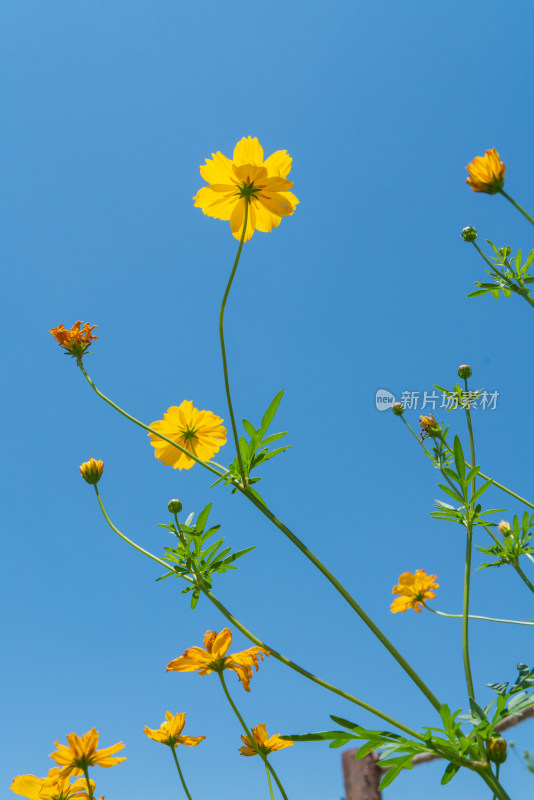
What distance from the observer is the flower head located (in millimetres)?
1589

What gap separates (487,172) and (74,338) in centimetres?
127

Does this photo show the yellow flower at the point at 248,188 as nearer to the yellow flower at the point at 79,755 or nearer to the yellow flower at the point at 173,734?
the yellow flower at the point at 79,755

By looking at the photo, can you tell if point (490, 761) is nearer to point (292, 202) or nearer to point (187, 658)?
point (187, 658)

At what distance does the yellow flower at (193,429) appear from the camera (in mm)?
1666

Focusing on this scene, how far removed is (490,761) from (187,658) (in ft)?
2.13

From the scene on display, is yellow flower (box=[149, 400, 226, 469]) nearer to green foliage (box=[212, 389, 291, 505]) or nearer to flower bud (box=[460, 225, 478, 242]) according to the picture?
green foliage (box=[212, 389, 291, 505])

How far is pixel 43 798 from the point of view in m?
1.27

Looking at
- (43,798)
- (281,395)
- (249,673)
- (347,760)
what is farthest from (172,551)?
(347,760)

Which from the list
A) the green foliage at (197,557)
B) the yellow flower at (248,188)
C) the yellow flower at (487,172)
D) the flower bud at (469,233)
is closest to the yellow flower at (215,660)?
the green foliage at (197,557)

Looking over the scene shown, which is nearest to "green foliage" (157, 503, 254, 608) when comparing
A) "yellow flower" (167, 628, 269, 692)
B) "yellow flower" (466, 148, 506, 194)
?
"yellow flower" (167, 628, 269, 692)

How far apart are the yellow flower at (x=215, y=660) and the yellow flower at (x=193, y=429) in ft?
1.65

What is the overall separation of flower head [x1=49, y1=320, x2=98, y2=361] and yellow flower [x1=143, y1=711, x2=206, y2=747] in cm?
105

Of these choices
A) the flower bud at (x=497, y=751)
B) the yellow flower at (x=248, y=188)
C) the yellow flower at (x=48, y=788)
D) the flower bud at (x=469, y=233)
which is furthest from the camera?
the flower bud at (x=469, y=233)

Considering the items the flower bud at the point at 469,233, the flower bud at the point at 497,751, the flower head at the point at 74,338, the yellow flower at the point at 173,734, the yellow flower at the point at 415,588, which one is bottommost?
the flower bud at the point at 497,751
